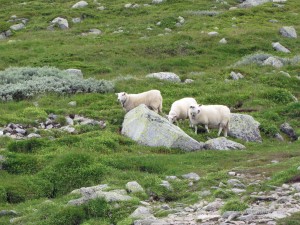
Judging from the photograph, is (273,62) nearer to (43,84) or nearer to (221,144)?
(43,84)

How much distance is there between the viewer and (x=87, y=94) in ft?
94.1

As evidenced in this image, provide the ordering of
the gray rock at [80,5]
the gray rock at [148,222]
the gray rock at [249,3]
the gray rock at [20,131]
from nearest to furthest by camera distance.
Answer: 1. the gray rock at [148,222]
2. the gray rock at [20,131]
3. the gray rock at [80,5]
4. the gray rock at [249,3]

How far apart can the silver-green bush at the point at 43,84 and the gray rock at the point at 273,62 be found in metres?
11.5

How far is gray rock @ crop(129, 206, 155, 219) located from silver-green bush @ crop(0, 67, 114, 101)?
50.3 ft

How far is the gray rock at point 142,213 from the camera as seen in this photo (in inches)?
547

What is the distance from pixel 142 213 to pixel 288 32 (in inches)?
1321

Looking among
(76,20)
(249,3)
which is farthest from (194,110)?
(249,3)

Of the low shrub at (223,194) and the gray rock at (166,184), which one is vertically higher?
the low shrub at (223,194)

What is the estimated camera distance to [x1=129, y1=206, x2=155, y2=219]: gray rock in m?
13.9

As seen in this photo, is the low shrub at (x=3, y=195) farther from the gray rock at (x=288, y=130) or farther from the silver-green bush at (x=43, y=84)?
the gray rock at (x=288, y=130)

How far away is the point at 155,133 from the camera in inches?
864

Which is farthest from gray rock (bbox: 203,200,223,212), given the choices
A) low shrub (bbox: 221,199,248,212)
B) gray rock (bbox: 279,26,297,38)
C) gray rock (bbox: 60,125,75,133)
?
gray rock (bbox: 279,26,297,38)

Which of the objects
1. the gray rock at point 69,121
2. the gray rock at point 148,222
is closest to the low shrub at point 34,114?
the gray rock at point 69,121

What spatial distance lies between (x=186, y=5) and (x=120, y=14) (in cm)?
695
